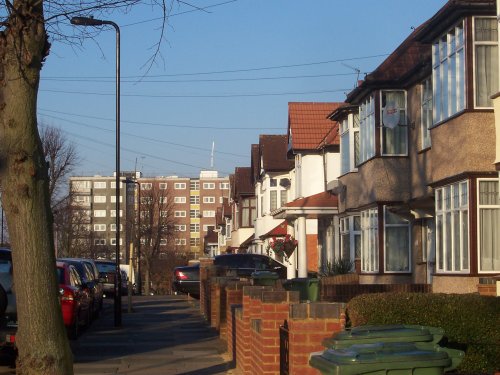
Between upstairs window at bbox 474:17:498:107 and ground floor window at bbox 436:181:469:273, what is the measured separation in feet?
5.54

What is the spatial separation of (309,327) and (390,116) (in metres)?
16.7

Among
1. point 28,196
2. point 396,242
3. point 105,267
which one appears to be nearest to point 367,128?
point 396,242

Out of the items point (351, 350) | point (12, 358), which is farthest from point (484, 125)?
point (351, 350)

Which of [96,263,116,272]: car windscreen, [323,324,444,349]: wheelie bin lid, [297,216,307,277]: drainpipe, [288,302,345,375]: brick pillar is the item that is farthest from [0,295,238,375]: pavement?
[96,263,116,272]: car windscreen

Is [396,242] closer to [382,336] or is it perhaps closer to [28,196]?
[28,196]

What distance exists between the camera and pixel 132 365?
13570 mm

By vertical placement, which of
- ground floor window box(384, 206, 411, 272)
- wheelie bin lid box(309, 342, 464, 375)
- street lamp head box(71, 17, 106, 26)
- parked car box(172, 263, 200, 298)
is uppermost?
street lamp head box(71, 17, 106, 26)

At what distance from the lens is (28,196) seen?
7.19 metres

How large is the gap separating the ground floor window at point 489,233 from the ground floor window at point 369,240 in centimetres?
763

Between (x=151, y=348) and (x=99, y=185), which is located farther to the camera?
(x=99, y=185)

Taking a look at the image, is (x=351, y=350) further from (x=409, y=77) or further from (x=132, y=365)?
(x=409, y=77)

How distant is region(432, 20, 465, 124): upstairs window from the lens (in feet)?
56.5

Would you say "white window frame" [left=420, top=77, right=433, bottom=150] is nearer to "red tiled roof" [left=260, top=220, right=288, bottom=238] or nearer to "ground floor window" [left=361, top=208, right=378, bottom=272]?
"ground floor window" [left=361, top=208, right=378, bottom=272]

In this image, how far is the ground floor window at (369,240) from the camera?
80.6 ft
